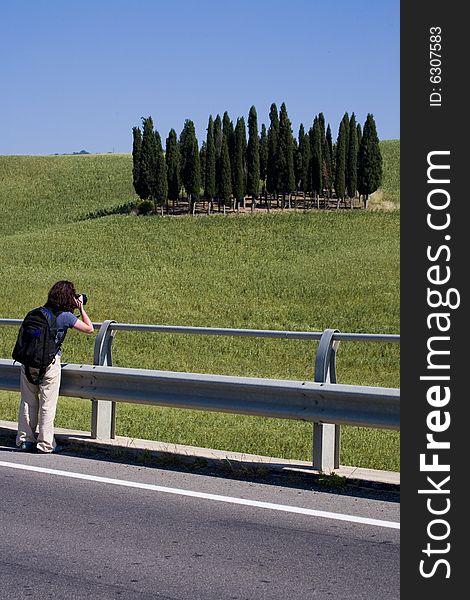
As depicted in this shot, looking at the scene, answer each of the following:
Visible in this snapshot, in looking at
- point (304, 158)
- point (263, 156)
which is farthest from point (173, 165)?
point (304, 158)

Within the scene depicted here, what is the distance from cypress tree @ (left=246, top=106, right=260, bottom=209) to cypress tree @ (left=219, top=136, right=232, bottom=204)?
2.10 meters

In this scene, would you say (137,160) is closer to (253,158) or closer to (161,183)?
(161,183)

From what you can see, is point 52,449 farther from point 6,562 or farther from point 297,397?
point 6,562

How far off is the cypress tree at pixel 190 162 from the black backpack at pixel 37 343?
248 ft

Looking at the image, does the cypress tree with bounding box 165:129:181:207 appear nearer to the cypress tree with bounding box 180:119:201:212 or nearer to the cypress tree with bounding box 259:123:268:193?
the cypress tree with bounding box 180:119:201:212

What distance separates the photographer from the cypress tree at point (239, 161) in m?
86.2

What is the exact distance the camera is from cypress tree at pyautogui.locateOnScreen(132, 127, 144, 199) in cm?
9081

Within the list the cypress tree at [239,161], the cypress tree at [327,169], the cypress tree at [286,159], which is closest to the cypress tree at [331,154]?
the cypress tree at [327,169]

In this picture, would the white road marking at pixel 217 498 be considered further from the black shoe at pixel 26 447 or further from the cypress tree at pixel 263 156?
the cypress tree at pixel 263 156

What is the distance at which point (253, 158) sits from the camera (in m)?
88.6

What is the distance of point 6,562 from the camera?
6.51 m

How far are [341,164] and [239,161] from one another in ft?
28.4

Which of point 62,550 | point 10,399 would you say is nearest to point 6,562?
point 62,550

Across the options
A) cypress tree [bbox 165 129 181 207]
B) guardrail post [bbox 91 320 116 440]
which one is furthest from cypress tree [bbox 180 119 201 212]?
guardrail post [bbox 91 320 116 440]
